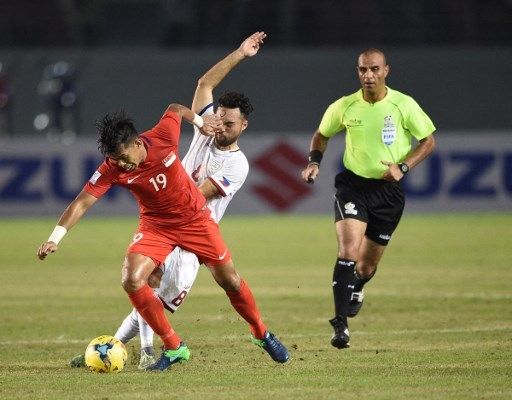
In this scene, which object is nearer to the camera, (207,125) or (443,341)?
(207,125)

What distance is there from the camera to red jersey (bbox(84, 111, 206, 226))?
8797 mm

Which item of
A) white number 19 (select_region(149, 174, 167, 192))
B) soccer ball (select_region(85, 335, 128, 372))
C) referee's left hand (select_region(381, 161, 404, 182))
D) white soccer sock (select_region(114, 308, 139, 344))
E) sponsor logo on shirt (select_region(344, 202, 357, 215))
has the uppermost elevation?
white number 19 (select_region(149, 174, 167, 192))

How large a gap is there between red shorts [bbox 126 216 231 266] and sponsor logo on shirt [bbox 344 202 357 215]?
1.81 meters

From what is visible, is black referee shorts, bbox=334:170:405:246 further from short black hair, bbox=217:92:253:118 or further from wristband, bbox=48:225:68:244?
wristband, bbox=48:225:68:244

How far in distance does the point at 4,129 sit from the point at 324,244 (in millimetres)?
9214

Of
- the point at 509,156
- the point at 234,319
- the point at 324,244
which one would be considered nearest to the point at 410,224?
the point at 509,156

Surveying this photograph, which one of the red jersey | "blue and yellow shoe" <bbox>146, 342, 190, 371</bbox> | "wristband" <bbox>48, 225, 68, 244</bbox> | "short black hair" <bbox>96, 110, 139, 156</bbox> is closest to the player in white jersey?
"blue and yellow shoe" <bbox>146, 342, 190, 371</bbox>

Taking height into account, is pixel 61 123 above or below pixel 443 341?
below

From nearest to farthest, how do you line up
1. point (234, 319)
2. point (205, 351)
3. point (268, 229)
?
1. point (205, 351)
2. point (234, 319)
3. point (268, 229)

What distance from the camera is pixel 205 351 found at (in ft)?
33.4

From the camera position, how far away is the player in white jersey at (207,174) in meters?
9.42

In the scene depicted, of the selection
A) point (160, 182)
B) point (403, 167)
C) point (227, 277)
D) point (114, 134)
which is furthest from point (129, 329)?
point (403, 167)

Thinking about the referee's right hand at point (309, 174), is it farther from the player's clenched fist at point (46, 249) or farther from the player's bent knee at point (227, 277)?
the player's clenched fist at point (46, 249)

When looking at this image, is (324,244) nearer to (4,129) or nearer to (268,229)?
(268,229)
